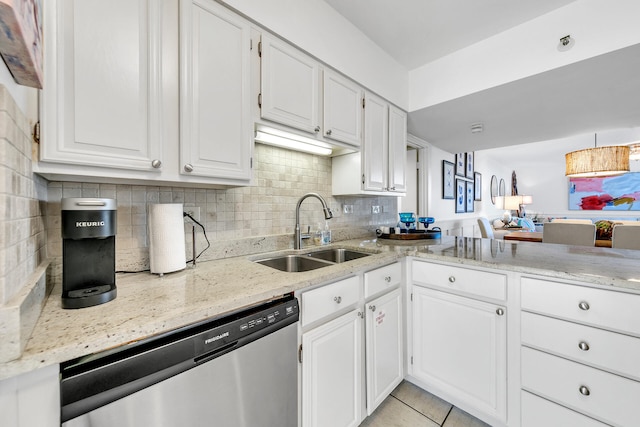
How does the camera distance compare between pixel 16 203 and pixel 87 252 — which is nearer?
pixel 16 203

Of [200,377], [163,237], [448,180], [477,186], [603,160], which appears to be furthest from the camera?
[477,186]

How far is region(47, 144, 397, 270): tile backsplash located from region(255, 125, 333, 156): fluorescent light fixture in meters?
0.06

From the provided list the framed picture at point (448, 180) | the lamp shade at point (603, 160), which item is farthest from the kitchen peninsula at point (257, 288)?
the lamp shade at point (603, 160)

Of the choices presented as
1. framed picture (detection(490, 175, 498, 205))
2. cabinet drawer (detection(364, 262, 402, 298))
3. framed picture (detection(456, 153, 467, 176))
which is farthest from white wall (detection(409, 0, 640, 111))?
framed picture (detection(490, 175, 498, 205))

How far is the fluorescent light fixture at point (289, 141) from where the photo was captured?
4.73ft

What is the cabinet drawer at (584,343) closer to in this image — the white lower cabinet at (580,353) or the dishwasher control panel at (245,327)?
the white lower cabinet at (580,353)

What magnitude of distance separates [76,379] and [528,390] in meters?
1.79

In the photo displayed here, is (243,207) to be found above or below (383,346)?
above

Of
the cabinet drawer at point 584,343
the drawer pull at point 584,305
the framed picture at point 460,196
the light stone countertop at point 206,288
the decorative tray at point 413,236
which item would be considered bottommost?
the cabinet drawer at point 584,343

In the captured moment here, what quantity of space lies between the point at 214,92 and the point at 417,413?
207cm

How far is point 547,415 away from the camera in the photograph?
3.88 ft

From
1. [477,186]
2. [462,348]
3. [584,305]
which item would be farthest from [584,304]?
[477,186]

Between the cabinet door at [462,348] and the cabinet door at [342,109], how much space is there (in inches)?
45.5

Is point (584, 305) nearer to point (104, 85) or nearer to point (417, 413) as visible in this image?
point (417, 413)
